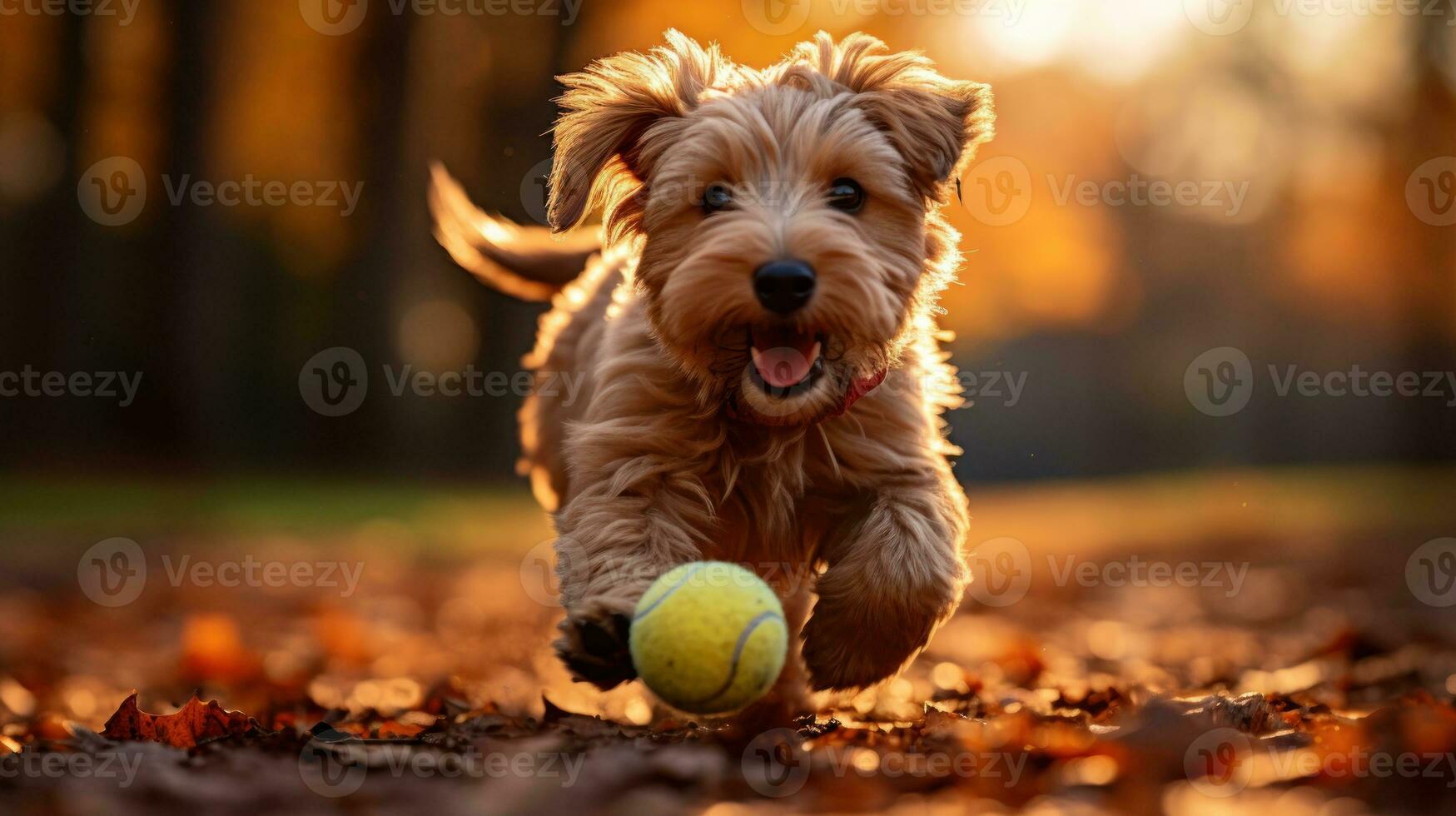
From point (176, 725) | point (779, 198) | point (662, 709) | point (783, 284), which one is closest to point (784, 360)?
point (783, 284)

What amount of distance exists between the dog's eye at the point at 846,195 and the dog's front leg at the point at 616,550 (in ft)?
3.18

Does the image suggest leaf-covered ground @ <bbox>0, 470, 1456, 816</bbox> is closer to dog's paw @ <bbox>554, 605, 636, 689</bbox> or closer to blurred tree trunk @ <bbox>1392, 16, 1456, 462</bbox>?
dog's paw @ <bbox>554, 605, 636, 689</bbox>

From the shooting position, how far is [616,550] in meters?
Result: 3.82

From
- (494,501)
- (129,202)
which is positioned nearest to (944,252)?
(494,501)

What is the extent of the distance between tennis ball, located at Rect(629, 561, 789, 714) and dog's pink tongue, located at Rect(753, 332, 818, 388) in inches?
29.9

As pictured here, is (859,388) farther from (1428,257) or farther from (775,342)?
(1428,257)

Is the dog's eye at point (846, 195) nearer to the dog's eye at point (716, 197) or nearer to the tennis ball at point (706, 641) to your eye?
the dog's eye at point (716, 197)

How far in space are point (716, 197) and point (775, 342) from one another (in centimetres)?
52

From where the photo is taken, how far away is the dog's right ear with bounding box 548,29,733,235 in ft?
14.6

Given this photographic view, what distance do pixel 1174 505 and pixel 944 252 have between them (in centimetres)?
1627

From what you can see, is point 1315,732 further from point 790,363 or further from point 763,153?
point 763,153

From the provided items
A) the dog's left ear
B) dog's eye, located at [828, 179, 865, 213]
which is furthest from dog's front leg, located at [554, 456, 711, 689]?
the dog's left ear

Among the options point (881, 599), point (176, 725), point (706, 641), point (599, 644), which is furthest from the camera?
point (881, 599)

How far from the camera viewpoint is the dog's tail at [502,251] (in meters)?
6.47
